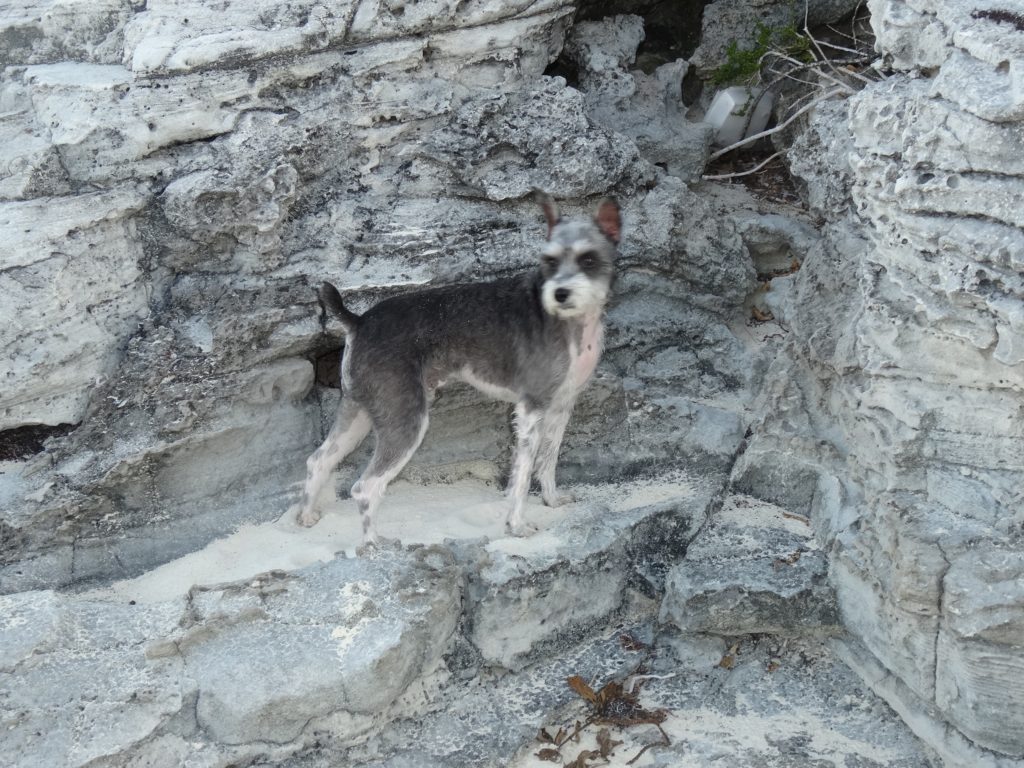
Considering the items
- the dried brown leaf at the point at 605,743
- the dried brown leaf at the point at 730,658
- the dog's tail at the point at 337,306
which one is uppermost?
the dog's tail at the point at 337,306

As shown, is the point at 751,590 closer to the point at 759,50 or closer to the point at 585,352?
the point at 585,352

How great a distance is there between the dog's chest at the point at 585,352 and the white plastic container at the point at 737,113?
8.96ft

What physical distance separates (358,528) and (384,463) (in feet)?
1.49

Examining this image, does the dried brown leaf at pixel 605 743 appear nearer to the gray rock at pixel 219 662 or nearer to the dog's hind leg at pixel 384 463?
the gray rock at pixel 219 662

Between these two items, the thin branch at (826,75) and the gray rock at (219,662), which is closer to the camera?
the gray rock at (219,662)

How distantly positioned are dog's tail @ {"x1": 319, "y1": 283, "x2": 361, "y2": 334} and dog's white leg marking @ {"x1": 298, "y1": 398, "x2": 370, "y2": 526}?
0.43m

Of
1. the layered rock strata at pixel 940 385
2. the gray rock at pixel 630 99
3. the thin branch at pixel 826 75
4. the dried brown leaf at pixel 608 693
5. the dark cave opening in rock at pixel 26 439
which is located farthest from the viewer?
the gray rock at pixel 630 99

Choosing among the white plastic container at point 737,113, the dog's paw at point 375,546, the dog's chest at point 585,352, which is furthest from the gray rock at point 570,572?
the white plastic container at point 737,113

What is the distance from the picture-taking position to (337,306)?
5.86 metres

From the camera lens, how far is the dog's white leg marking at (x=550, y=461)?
639cm

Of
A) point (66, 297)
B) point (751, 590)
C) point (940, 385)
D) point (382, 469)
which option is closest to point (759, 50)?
point (940, 385)

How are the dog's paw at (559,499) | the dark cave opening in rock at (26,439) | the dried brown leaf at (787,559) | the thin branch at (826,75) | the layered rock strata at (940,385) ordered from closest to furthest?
the layered rock strata at (940,385) < the dried brown leaf at (787,559) < the dark cave opening in rock at (26,439) < the dog's paw at (559,499) < the thin branch at (826,75)

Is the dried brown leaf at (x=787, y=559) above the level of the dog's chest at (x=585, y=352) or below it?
below

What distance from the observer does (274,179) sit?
6.28 m
